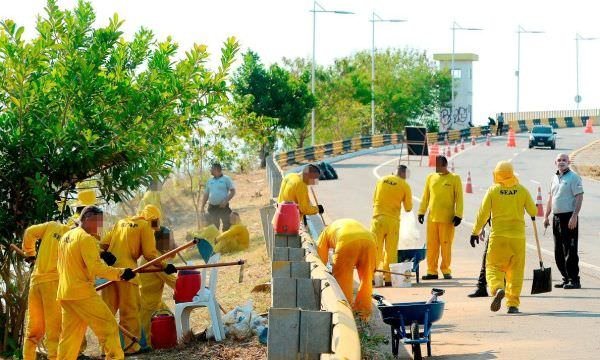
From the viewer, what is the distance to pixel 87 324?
1176 cm

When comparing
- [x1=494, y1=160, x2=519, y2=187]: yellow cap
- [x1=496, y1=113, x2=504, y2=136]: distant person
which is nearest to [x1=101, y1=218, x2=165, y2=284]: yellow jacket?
[x1=494, y1=160, x2=519, y2=187]: yellow cap

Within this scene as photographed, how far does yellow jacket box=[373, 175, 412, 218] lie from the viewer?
17625mm

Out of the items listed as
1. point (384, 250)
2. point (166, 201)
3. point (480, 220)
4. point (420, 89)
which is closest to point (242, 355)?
point (480, 220)

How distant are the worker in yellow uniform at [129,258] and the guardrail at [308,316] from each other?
5.34 feet

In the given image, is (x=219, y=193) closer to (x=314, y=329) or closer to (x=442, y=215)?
(x=442, y=215)

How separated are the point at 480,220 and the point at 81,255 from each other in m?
5.41

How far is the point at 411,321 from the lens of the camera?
37.3 feet

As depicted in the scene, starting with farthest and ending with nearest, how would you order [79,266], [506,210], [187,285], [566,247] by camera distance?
1. [566,247]
2. [506,210]
3. [187,285]
4. [79,266]

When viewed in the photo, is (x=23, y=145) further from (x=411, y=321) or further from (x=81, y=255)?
(x=411, y=321)

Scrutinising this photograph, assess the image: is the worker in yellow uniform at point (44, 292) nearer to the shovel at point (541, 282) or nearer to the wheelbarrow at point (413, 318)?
the wheelbarrow at point (413, 318)

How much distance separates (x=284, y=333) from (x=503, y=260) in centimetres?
675

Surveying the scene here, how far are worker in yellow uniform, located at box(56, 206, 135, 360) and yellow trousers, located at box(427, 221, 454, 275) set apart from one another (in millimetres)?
7238

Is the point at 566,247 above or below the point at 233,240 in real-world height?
above

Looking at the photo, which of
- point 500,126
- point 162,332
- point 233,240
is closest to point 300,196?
point 162,332
